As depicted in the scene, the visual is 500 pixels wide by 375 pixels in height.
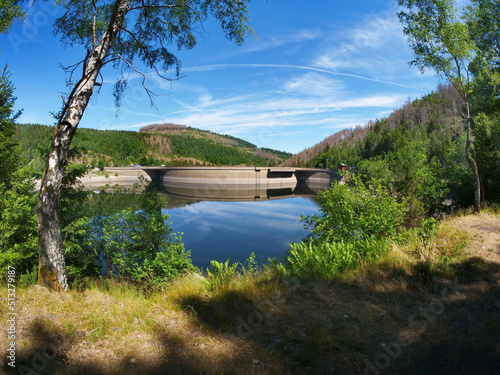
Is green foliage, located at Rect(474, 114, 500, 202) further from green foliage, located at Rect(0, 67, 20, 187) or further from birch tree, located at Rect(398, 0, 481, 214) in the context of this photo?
green foliage, located at Rect(0, 67, 20, 187)

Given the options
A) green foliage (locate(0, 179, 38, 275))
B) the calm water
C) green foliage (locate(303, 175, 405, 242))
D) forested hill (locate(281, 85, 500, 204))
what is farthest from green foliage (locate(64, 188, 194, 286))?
forested hill (locate(281, 85, 500, 204))

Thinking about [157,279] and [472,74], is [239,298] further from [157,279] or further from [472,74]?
[472,74]

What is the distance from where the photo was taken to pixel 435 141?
69.6m

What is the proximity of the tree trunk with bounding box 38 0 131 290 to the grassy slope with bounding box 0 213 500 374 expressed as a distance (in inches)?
15.0

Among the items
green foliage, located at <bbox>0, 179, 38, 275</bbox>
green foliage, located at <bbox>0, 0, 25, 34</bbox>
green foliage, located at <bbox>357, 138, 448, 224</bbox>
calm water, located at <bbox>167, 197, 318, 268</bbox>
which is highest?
green foliage, located at <bbox>0, 0, 25, 34</bbox>

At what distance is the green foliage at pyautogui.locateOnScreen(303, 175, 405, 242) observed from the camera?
28.8 feet

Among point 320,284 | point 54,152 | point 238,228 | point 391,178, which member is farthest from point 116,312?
point 238,228

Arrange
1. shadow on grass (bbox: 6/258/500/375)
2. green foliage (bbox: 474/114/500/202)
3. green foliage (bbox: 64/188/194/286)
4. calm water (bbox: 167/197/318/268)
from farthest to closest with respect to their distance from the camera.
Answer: calm water (bbox: 167/197/318/268) → green foliage (bbox: 474/114/500/202) → green foliage (bbox: 64/188/194/286) → shadow on grass (bbox: 6/258/500/375)

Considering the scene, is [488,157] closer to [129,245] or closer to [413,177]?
[413,177]

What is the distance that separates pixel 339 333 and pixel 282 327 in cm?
79

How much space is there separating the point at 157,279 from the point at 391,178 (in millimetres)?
10720

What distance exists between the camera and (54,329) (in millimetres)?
3869

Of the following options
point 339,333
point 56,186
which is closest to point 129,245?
point 56,186

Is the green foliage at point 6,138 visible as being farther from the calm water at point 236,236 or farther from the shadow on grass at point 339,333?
the calm water at point 236,236
